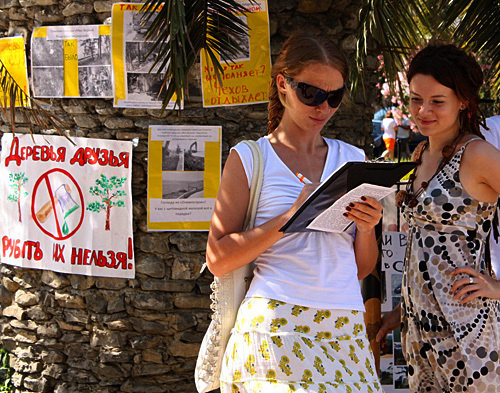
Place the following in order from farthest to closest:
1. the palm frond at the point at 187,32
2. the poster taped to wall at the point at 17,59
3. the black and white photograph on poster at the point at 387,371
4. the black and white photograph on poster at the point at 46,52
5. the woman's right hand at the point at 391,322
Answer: the poster taped to wall at the point at 17,59 < the black and white photograph on poster at the point at 46,52 < the black and white photograph on poster at the point at 387,371 < the palm frond at the point at 187,32 < the woman's right hand at the point at 391,322

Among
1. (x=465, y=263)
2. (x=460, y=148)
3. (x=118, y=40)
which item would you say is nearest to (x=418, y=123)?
(x=460, y=148)

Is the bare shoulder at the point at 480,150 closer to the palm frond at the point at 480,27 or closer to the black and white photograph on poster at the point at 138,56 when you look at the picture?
the palm frond at the point at 480,27

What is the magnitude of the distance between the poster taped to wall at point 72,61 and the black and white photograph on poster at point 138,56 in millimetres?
168

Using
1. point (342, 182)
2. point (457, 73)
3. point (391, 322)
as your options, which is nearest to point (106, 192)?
point (391, 322)

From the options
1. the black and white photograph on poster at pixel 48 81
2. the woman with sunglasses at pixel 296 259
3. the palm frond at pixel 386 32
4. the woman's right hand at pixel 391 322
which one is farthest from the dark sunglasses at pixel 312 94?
the black and white photograph on poster at pixel 48 81

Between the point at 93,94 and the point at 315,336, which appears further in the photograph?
the point at 93,94

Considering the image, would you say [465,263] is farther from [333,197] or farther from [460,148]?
[333,197]

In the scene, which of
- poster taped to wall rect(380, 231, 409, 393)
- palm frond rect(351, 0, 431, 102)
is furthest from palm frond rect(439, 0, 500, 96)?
poster taped to wall rect(380, 231, 409, 393)

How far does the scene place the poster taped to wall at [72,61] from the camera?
5582 mm

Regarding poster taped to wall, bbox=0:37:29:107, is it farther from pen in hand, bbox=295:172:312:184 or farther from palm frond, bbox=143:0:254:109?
pen in hand, bbox=295:172:312:184

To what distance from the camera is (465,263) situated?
270 cm

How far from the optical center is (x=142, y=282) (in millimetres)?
5605

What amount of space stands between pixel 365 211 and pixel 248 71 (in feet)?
10.9

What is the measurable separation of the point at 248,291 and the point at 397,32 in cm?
341
